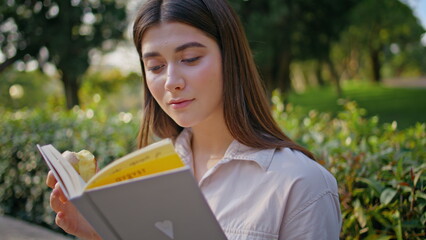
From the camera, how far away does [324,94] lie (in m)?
22.7

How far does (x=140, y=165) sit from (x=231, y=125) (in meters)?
0.58

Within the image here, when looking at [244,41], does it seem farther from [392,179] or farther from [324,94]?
[324,94]

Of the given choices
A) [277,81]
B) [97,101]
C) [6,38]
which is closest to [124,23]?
[6,38]

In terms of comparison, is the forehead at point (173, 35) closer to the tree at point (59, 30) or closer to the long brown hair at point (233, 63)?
the long brown hair at point (233, 63)

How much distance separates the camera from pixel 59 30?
1543 cm

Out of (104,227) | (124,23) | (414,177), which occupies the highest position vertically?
(124,23)

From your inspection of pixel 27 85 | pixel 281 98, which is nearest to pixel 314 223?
pixel 281 98

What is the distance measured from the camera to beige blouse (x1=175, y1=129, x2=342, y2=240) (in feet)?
4.39

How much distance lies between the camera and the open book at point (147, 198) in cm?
98

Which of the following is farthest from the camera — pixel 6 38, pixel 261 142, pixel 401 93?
pixel 401 93

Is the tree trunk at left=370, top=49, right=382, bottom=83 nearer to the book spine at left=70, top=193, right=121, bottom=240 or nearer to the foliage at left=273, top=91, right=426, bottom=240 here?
the foliage at left=273, top=91, right=426, bottom=240

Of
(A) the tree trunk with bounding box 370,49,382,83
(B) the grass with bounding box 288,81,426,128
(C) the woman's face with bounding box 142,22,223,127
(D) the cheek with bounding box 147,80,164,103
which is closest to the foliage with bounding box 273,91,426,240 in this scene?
(C) the woman's face with bounding box 142,22,223,127

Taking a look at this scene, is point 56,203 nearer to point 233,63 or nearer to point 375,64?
point 233,63

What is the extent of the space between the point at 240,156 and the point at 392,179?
806mm
